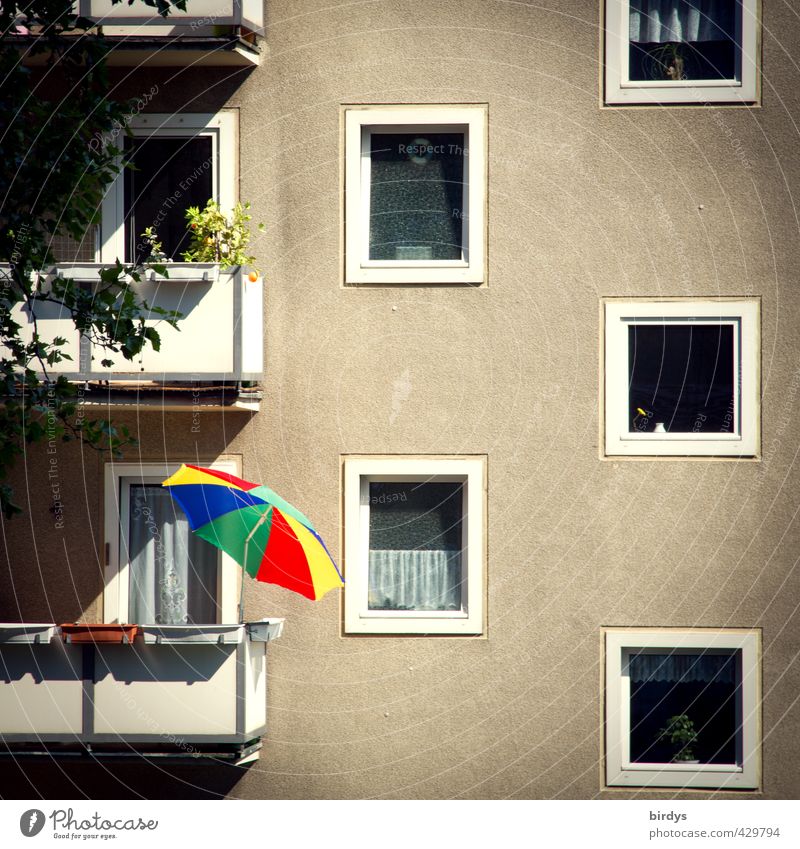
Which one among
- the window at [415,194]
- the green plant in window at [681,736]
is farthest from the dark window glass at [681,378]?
the green plant in window at [681,736]

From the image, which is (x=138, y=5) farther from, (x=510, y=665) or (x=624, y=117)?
(x=510, y=665)

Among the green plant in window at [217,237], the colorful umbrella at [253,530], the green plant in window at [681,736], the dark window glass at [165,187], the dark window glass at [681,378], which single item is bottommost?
the green plant in window at [681,736]

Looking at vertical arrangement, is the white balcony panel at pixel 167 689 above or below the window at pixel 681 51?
below

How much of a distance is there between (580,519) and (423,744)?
2.82m

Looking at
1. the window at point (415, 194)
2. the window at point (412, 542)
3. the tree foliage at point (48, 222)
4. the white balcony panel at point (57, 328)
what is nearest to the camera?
the tree foliage at point (48, 222)

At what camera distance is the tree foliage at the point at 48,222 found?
31.2ft

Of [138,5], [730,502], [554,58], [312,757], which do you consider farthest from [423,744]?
[138,5]

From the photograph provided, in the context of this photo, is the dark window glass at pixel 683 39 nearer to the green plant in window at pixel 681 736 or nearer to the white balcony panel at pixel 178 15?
the white balcony panel at pixel 178 15

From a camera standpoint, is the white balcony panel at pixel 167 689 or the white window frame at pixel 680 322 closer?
the white balcony panel at pixel 167 689

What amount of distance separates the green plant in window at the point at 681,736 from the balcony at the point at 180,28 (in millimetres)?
8193

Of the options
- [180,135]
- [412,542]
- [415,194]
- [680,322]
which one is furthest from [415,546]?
[180,135]

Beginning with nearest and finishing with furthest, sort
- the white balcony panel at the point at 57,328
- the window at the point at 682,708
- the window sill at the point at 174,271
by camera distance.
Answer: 1. the window sill at the point at 174,271
2. the white balcony panel at the point at 57,328
3. the window at the point at 682,708

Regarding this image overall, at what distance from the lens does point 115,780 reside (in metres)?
11.7

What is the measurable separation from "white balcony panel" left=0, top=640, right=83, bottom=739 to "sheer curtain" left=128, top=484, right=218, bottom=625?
1402 mm
